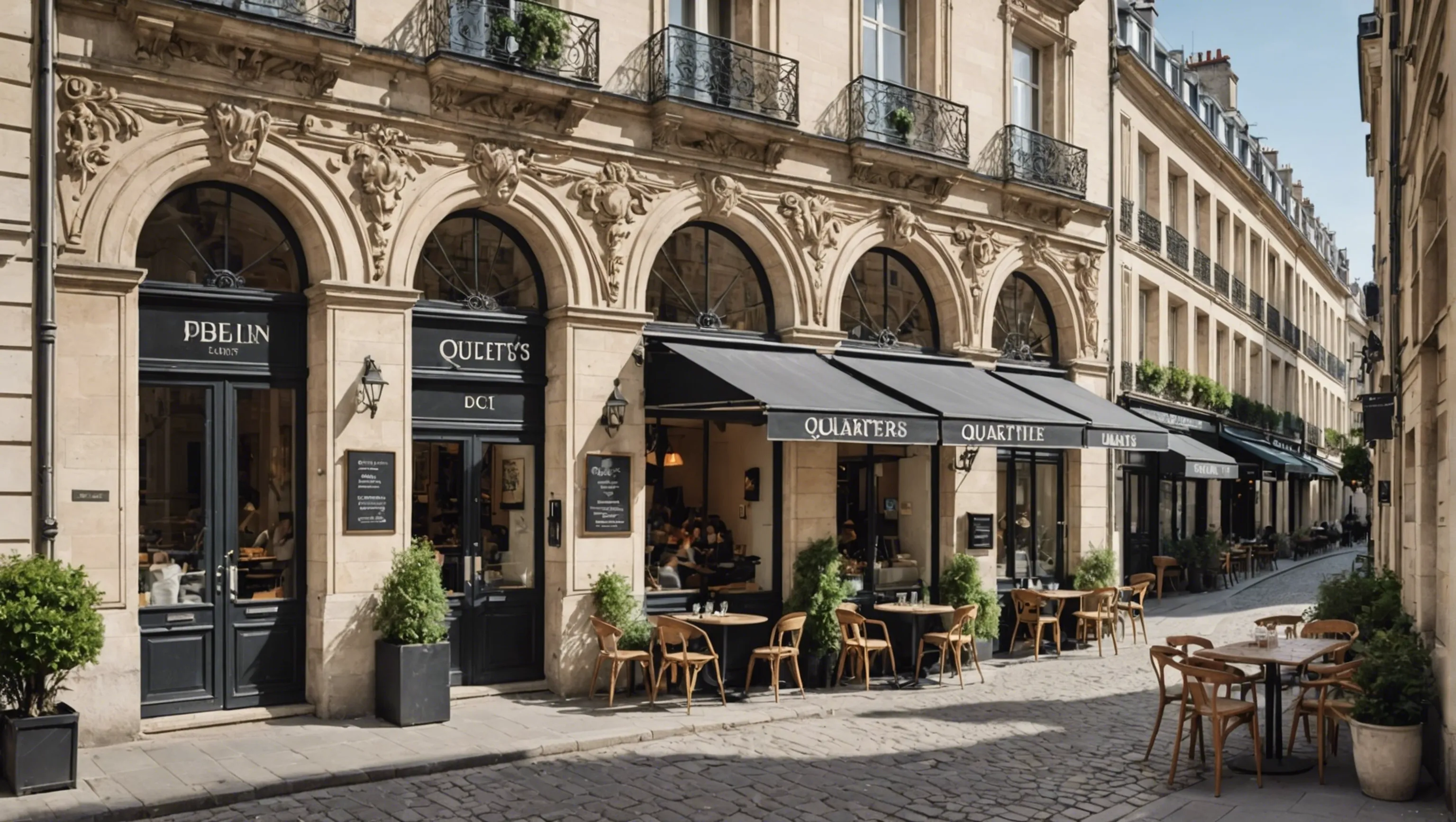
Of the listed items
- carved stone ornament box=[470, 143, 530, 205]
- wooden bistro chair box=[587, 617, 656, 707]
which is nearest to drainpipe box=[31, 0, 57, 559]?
carved stone ornament box=[470, 143, 530, 205]

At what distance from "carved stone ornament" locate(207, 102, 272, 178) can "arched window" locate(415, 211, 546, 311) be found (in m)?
1.68

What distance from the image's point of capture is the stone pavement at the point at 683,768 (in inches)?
305

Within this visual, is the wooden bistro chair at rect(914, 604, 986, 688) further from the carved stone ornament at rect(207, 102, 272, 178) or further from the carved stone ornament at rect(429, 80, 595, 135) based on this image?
the carved stone ornament at rect(207, 102, 272, 178)

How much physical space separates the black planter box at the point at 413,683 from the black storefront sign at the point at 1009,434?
529 centimetres

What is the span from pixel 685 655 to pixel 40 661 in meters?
4.96

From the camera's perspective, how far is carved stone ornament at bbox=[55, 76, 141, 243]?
29.8 ft

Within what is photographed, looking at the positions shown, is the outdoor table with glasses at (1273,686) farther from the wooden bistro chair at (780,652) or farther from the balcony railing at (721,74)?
the balcony railing at (721,74)

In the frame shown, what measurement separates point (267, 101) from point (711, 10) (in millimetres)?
5089

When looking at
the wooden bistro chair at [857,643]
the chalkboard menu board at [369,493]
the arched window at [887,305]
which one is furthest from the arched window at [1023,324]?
the chalkboard menu board at [369,493]

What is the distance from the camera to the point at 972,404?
13.1 m

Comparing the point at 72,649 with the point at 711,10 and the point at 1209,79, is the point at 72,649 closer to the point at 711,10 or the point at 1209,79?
the point at 711,10

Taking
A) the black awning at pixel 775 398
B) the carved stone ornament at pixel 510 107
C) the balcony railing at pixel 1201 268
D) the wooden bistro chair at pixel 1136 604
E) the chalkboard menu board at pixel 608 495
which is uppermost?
the balcony railing at pixel 1201 268

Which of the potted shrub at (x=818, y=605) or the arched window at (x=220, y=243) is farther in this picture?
the potted shrub at (x=818, y=605)

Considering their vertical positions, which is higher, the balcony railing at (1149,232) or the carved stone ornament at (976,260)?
the balcony railing at (1149,232)
